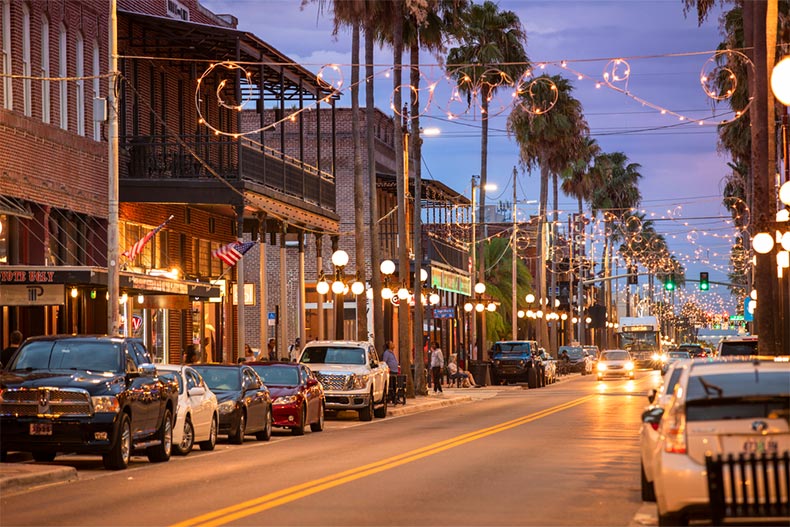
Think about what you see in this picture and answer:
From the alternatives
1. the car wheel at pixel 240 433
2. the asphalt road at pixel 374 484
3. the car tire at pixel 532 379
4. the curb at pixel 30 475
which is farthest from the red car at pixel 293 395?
the car tire at pixel 532 379

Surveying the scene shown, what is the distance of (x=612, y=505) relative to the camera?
54.4 feet

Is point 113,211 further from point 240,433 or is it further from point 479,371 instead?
point 479,371

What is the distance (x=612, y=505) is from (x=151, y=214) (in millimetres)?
29116

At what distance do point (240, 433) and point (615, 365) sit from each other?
48.7 meters

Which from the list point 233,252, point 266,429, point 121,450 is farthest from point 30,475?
point 233,252

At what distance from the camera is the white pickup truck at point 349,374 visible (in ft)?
123

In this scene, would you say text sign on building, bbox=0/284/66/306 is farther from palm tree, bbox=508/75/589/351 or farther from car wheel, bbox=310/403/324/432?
palm tree, bbox=508/75/589/351

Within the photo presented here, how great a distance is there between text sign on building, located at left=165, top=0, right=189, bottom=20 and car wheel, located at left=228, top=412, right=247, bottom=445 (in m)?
20.6

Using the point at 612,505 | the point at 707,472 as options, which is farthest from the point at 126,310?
the point at 707,472

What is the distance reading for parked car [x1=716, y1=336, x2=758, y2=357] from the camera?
38.3 meters


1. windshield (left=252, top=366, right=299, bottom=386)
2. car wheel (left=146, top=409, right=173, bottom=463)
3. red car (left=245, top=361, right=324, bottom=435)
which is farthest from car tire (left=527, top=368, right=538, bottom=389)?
car wheel (left=146, top=409, right=173, bottom=463)

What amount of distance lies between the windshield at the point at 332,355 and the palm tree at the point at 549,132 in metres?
43.6

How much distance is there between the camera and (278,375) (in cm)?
3278

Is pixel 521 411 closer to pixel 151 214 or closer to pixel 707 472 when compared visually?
pixel 151 214
